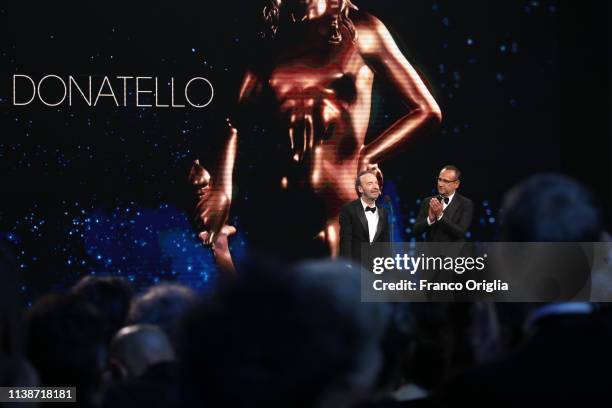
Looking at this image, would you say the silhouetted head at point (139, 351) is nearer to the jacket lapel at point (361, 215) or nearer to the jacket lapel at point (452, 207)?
the jacket lapel at point (361, 215)

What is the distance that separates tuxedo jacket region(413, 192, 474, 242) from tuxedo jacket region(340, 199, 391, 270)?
0.22m

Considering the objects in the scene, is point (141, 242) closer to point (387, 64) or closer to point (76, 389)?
point (387, 64)

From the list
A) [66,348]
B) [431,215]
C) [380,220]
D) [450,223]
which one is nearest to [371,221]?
[380,220]

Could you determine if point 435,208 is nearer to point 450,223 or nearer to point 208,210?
point 450,223

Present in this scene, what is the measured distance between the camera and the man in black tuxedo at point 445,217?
19.1ft

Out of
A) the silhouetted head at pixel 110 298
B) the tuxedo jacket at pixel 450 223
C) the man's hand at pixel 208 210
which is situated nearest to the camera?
the silhouetted head at pixel 110 298

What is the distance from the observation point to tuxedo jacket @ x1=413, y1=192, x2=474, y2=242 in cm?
581

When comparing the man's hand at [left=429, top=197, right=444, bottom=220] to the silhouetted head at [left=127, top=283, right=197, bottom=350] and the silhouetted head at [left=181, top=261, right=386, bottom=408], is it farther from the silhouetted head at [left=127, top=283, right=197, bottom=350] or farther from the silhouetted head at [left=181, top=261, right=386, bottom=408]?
the silhouetted head at [left=181, top=261, right=386, bottom=408]

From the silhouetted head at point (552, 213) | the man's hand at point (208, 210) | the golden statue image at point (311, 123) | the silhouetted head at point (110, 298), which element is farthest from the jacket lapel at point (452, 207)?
the silhouetted head at point (552, 213)

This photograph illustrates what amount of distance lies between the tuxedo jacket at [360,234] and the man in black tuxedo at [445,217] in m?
0.23

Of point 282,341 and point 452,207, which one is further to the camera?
point 452,207

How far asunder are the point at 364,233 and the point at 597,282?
3206 millimetres

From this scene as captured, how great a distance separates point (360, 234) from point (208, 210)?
48.2 inches

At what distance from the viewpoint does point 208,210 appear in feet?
21.1
